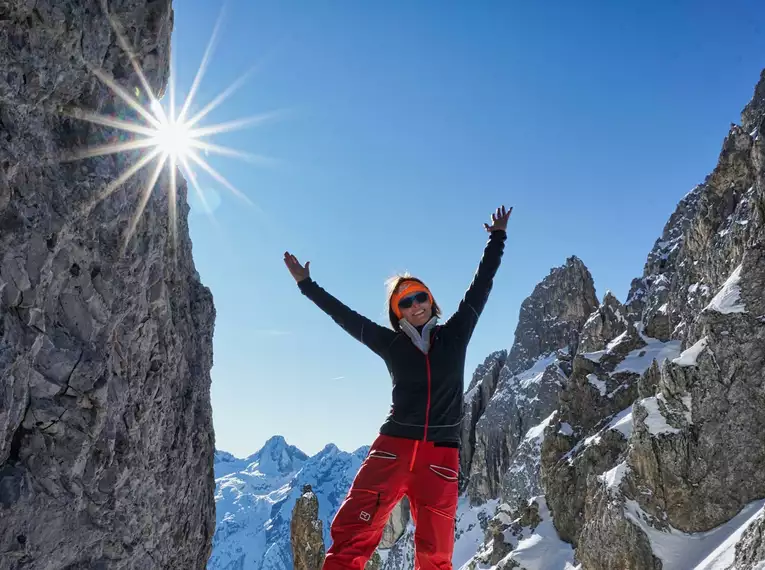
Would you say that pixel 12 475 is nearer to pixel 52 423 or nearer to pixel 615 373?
pixel 52 423

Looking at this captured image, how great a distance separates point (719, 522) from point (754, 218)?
86.7ft

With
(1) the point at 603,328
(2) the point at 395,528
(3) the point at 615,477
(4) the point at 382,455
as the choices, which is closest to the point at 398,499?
(4) the point at 382,455

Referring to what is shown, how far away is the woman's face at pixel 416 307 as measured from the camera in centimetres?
607

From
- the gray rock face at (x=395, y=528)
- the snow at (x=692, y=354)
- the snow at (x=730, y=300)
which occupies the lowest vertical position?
the gray rock face at (x=395, y=528)

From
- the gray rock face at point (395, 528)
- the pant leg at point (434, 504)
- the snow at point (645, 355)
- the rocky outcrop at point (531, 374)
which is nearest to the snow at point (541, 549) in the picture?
the snow at point (645, 355)

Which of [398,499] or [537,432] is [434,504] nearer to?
[398,499]

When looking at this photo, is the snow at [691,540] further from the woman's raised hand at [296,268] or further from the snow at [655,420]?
the woman's raised hand at [296,268]

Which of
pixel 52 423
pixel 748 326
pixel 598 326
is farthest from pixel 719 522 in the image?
pixel 598 326

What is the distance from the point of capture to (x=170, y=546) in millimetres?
9219

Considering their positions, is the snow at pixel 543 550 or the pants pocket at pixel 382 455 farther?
the snow at pixel 543 550

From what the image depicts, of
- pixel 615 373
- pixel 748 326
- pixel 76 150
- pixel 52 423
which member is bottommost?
pixel 52 423

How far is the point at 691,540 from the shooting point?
1604 inches

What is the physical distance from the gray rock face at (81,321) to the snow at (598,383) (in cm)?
7043

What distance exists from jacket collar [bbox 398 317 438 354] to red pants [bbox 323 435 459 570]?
996 mm
